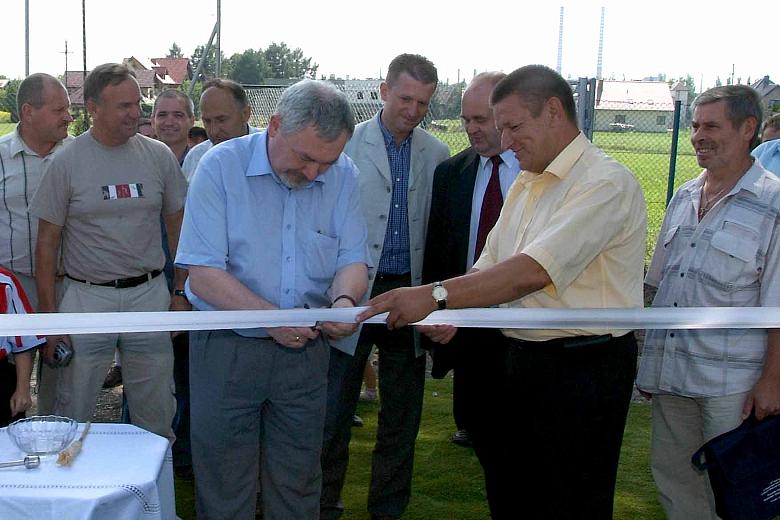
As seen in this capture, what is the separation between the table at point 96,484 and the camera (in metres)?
2.35

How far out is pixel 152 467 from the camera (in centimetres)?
259

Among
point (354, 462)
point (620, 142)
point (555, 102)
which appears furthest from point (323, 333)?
point (620, 142)

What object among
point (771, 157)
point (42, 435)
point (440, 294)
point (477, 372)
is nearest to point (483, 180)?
point (477, 372)

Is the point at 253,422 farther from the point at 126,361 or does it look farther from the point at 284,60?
the point at 284,60

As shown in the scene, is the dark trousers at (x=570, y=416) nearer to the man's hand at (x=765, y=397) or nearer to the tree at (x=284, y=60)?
the man's hand at (x=765, y=397)

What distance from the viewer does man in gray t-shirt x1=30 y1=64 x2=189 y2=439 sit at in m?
4.21

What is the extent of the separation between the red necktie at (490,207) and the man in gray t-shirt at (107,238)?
1.53 meters

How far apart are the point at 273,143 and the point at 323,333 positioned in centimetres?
75

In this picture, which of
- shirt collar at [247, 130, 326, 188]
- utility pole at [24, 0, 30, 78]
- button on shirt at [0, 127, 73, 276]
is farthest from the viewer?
utility pole at [24, 0, 30, 78]

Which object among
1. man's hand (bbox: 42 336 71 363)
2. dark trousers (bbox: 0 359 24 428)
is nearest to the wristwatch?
dark trousers (bbox: 0 359 24 428)

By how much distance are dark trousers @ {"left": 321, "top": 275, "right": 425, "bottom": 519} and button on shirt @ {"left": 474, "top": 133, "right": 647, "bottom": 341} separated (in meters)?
1.22

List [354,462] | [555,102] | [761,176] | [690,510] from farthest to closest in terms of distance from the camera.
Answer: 1. [354,462]
2. [690,510]
3. [761,176]
4. [555,102]

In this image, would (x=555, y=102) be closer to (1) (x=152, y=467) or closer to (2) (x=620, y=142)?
(1) (x=152, y=467)

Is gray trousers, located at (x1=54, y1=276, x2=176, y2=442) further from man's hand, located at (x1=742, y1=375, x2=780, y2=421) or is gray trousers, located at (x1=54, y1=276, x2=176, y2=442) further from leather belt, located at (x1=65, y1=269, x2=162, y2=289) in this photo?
man's hand, located at (x1=742, y1=375, x2=780, y2=421)
